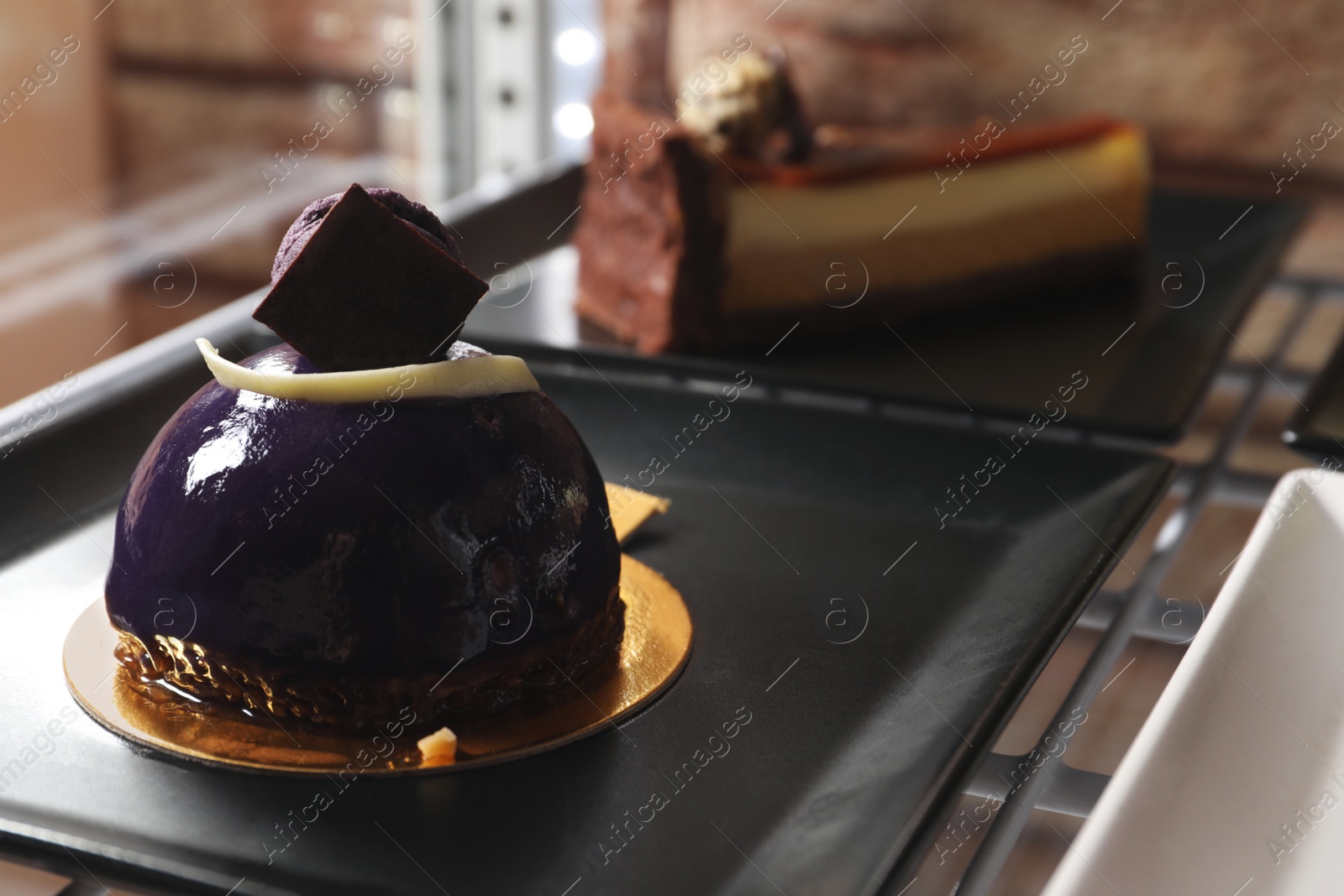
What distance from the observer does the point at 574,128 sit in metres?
1.68

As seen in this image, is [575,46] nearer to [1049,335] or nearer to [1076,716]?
[1049,335]

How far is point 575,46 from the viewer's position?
63.3 inches

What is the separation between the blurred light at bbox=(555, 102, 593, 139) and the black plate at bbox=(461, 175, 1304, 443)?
0.98ft

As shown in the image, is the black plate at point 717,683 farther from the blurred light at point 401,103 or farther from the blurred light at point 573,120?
the blurred light at point 401,103

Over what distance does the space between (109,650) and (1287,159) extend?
3.93 feet

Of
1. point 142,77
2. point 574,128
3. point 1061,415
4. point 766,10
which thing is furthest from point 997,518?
point 142,77

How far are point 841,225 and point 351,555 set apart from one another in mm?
678

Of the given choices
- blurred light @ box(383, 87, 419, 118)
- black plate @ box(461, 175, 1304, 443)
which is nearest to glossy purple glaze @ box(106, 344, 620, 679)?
black plate @ box(461, 175, 1304, 443)

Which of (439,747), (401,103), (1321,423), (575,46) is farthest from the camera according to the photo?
(401,103)

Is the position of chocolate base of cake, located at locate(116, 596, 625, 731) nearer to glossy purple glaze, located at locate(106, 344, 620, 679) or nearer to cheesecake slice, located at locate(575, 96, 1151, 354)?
glossy purple glaze, located at locate(106, 344, 620, 679)

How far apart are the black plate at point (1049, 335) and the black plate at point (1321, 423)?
0.08 metres

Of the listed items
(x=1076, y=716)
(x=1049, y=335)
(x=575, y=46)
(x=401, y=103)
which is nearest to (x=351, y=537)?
(x=1076, y=716)

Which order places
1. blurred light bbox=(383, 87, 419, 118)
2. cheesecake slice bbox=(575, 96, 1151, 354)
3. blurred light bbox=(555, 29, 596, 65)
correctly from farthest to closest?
1. blurred light bbox=(383, 87, 419, 118)
2. blurred light bbox=(555, 29, 596, 65)
3. cheesecake slice bbox=(575, 96, 1151, 354)

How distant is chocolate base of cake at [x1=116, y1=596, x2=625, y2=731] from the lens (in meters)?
0.60
